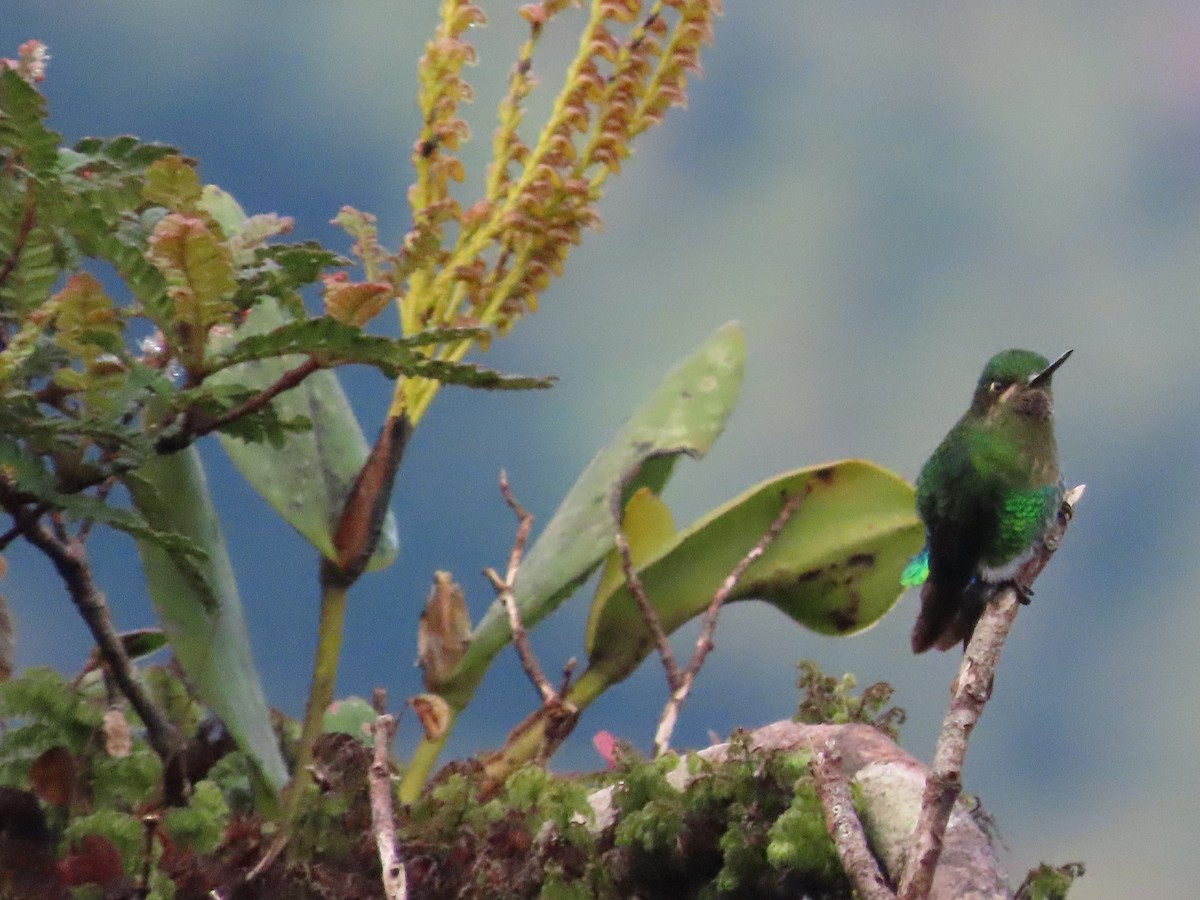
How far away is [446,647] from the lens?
6.84ft

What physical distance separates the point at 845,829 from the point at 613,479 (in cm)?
113

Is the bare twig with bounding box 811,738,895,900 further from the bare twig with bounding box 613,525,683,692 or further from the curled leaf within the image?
the curled leaf

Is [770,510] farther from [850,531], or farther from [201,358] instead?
[201,358]

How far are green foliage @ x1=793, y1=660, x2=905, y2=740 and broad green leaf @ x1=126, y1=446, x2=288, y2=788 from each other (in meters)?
0.71

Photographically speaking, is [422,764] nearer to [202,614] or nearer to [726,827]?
[202,614]

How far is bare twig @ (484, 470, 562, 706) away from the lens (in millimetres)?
1958

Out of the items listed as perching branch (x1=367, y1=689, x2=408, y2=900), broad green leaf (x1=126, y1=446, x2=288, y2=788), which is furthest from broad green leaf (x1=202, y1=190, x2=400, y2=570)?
perching branch (x1=367, y1=689, x2=408, y2=900)

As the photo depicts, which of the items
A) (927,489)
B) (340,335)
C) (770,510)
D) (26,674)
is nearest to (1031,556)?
(927,489)

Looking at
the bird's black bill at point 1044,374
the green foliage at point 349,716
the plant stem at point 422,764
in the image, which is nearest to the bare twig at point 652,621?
the plant stem at point 422,764

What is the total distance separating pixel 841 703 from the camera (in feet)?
5.63

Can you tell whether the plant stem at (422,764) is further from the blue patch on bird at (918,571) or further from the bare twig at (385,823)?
the blue patch on bird at (918,571)

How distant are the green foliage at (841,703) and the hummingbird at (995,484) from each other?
1.42ft

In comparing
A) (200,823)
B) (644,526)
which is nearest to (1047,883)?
(200,823)

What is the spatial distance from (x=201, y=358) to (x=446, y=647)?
80cm
